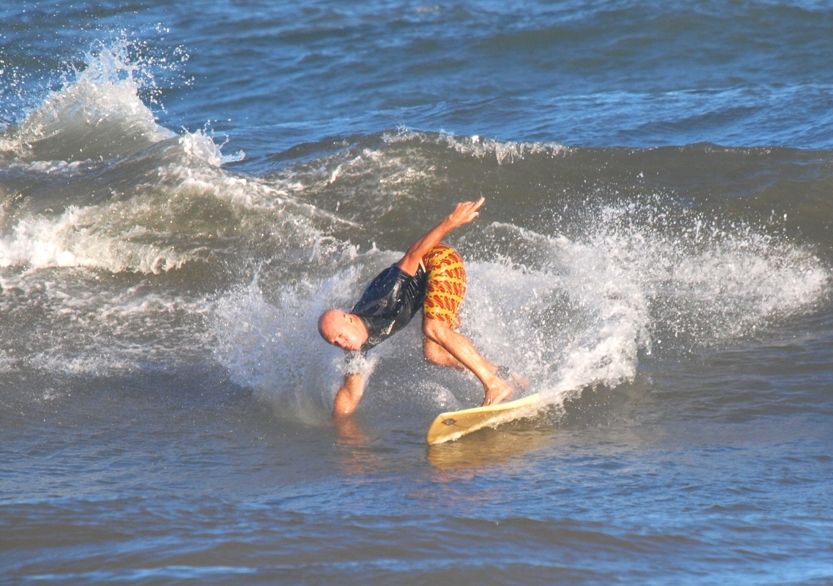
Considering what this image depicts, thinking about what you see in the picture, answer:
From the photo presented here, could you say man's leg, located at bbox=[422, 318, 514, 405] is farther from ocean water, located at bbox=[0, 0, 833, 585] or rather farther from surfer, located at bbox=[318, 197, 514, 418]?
ocean water, located at bbox=[0, 0, 833, 585]

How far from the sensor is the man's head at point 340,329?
7.46m

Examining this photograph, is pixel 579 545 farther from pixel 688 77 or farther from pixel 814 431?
pixel 688 77

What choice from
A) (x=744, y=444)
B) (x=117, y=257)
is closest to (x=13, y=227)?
(x=117, y=257)

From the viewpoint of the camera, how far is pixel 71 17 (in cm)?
2022

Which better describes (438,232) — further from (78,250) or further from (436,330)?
(78,250)

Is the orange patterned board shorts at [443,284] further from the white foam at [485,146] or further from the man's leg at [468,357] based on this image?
the white foam at [485,146]

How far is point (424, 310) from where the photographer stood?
785cm

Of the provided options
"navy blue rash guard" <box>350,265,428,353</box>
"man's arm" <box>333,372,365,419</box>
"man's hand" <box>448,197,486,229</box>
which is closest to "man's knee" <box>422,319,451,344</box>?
"navy blue rash guard" <box>350,265,428,353</box>

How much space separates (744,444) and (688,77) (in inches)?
428

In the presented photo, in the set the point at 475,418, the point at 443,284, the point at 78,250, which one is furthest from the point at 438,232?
the point at 78,250

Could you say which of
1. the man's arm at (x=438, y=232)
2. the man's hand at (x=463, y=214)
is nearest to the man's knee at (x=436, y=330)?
the man's arm at (x=438, y=232)

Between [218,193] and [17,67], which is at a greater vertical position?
[17,67]

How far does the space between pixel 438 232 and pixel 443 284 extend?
15.9 inches

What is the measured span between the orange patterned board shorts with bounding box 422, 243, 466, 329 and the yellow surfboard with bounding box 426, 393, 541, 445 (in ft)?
2.38
